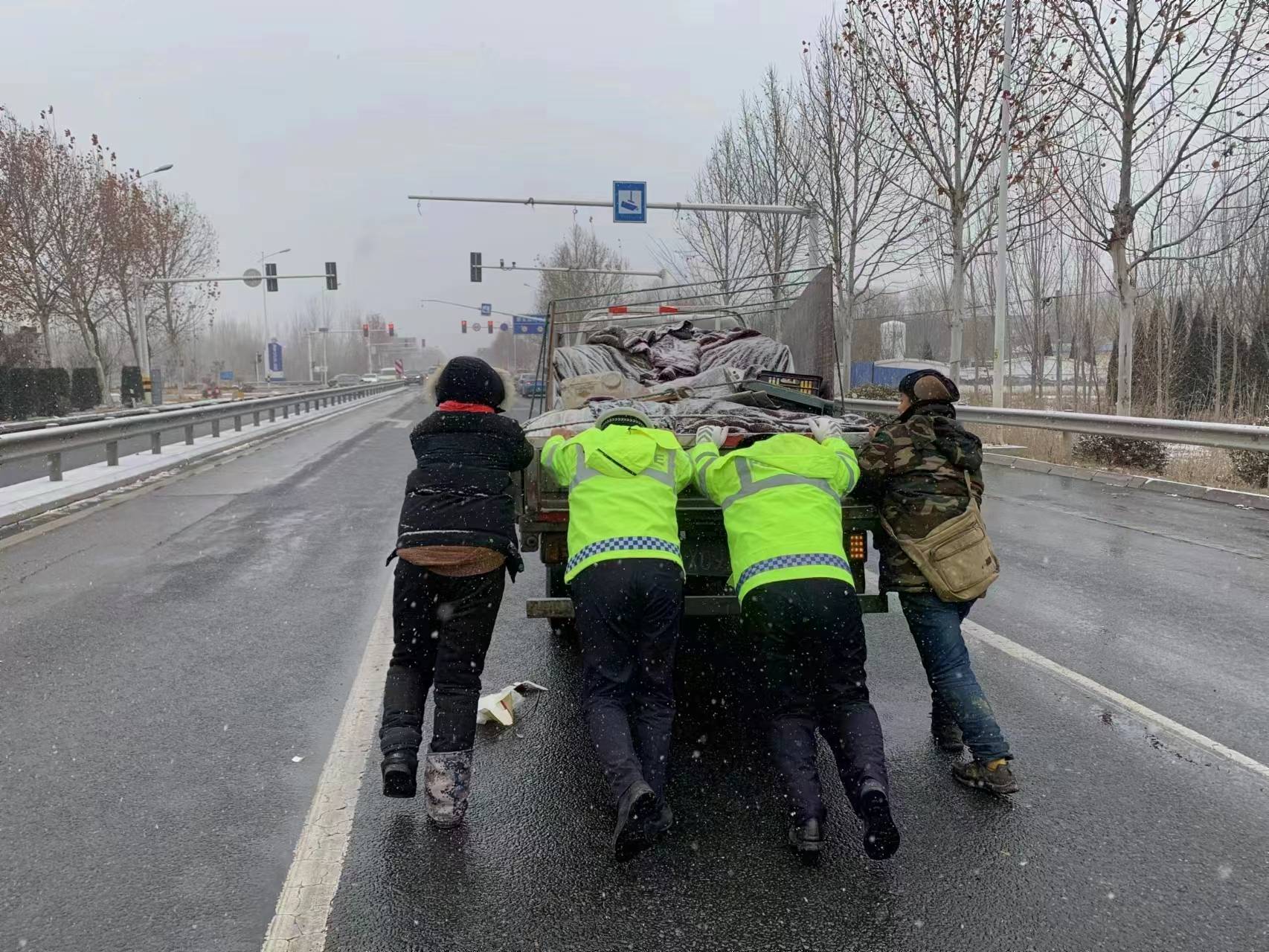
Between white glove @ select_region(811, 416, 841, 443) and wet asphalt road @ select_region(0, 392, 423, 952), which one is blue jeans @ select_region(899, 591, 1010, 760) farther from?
wet asphalt road @ select_region(0, 392, 423, 952)

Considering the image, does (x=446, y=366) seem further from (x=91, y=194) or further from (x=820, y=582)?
(x=91, y=194)

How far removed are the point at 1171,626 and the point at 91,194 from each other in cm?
3716

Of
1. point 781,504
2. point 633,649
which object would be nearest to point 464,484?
point 633,649

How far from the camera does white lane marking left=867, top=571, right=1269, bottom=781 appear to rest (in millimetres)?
3670

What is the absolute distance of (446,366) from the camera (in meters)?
3.62

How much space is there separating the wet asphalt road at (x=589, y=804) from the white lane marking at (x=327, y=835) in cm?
5


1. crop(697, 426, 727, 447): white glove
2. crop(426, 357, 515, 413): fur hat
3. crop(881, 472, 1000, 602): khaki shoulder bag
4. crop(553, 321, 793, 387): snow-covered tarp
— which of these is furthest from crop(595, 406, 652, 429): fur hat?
crop(553, 321, 793, 387): snow-covered tarp

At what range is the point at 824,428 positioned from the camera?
429 cm

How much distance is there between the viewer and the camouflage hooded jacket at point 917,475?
367 centimetres

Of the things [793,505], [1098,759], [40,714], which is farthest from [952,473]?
[40,714]

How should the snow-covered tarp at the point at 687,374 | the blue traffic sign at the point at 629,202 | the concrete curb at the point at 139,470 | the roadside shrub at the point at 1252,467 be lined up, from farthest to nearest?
the blue traffic sign at the point at 629,202 → the roadside shrub at the point at 1252,467 → the concrete curb at the point at 139,470 → the snow-covered tarp at the point at 687,374

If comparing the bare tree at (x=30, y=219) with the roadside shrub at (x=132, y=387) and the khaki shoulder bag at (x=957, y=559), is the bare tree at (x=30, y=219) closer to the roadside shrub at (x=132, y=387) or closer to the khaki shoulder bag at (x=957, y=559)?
the roadside shrub at (x=132, y=387)

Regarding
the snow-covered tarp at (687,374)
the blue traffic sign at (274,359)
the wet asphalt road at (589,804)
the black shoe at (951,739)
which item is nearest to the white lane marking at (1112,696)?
the wet asphalt road at (589,804)

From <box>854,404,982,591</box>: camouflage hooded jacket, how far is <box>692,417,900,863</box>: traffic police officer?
1.22 ft
